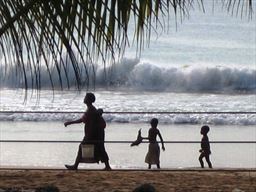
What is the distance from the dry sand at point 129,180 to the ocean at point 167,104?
25.3 inches

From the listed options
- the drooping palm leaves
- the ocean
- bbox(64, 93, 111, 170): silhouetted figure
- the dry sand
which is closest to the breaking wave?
the ocean

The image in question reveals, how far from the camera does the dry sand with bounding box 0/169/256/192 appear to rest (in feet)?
23.1

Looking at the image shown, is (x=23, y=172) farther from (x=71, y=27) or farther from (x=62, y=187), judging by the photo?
(x=71, y=27)

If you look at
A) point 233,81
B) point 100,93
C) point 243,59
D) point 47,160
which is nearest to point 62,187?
point 47,160

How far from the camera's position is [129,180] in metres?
7.50

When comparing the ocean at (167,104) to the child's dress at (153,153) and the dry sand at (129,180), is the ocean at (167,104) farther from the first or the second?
the child's dress at (153,153)

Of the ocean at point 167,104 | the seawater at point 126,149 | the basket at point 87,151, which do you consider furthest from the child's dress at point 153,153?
the seawater at point 126,149

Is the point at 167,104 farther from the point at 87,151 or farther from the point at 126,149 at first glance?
the point at 87,151

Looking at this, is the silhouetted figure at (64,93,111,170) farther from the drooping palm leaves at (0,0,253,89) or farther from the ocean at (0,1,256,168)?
the drooping palm leaves at (0,0,253,89)

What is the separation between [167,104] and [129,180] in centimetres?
1335

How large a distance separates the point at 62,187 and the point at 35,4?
527 centimetres

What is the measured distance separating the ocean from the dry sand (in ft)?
2.11

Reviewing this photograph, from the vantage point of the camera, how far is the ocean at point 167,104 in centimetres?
1195

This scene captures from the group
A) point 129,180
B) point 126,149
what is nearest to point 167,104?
point 126,149
